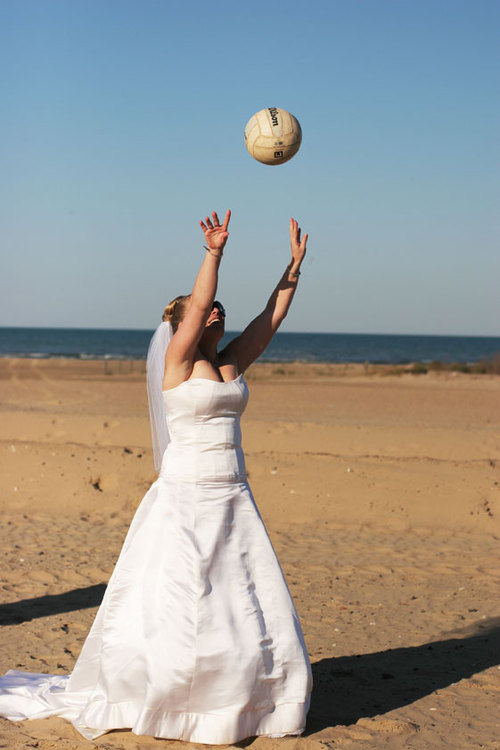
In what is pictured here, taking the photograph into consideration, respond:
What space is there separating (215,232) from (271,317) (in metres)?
0.76

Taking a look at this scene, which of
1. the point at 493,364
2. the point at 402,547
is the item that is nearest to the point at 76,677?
the point at 402,547

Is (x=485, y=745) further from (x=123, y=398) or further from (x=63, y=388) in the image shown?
(x=63, y=388)

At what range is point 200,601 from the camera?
3.92 metres

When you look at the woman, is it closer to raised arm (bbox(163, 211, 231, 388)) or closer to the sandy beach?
raised arm (bbox(163, 211, 231, 388))

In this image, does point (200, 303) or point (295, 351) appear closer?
point (200, 303)

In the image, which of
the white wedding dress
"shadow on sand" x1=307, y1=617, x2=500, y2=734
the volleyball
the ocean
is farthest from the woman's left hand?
the ocean

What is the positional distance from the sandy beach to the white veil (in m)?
1.68

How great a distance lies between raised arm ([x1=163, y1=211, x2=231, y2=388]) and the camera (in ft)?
12.8

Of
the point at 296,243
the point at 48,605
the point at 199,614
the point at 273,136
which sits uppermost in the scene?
the point at 273,136

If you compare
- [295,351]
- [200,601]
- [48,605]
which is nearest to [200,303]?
[200,601]

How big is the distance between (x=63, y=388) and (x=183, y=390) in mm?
18105

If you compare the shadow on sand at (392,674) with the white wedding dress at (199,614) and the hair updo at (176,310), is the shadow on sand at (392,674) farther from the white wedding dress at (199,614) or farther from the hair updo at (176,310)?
the hair updo at (176,310)

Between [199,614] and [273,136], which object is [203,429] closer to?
[199,614]

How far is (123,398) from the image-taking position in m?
19.1
